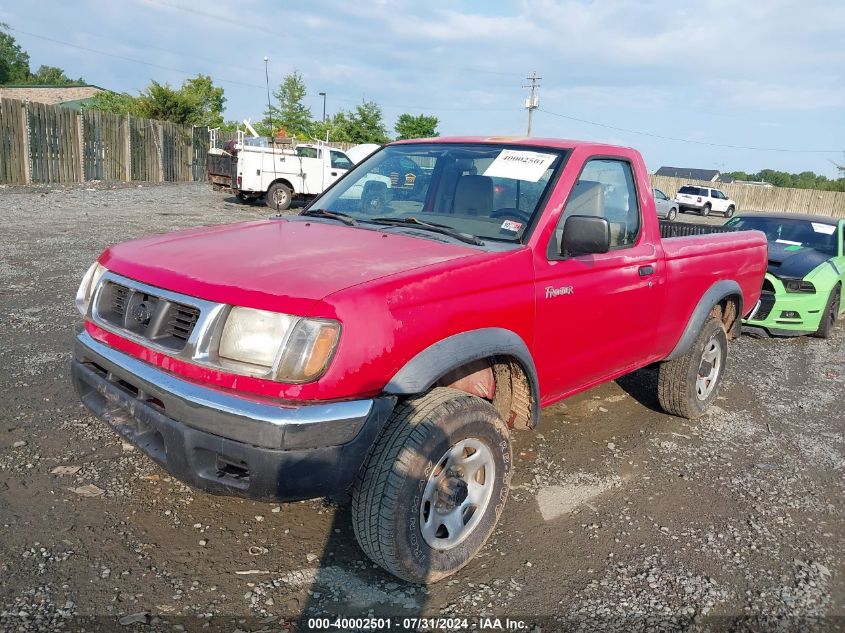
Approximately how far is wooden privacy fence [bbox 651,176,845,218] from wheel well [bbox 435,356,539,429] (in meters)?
39.5

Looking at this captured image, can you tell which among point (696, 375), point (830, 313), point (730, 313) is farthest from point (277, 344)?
point (830, 313)

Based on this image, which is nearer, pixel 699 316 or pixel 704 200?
pixel 699 316

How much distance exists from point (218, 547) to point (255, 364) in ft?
3.46

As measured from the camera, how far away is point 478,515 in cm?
290

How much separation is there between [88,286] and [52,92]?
56.4 meters

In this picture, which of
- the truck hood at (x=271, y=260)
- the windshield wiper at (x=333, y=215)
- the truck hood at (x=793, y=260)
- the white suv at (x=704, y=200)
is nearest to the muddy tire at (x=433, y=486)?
the truck hood at (x=271, y=260)

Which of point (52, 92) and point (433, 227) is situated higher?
point (52, 92)

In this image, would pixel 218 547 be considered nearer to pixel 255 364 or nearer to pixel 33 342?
pixel 255 364

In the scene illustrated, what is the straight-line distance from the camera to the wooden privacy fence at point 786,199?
1548 inches

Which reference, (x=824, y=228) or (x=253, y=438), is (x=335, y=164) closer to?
(x=824, y=228)

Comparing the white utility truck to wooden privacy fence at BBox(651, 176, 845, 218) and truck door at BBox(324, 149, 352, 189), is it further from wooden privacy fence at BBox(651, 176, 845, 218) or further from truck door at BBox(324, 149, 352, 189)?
wooden privacy fence at BBox(651, 176, 845, 218)

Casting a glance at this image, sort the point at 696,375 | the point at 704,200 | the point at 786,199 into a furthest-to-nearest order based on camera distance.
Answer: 1. the point at 786,199
2. the point at 704,200
3. the point at 696,375

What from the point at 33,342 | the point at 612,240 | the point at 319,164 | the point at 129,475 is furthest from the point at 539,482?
the point at 319,164

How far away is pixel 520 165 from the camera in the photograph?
3504 millimetres
